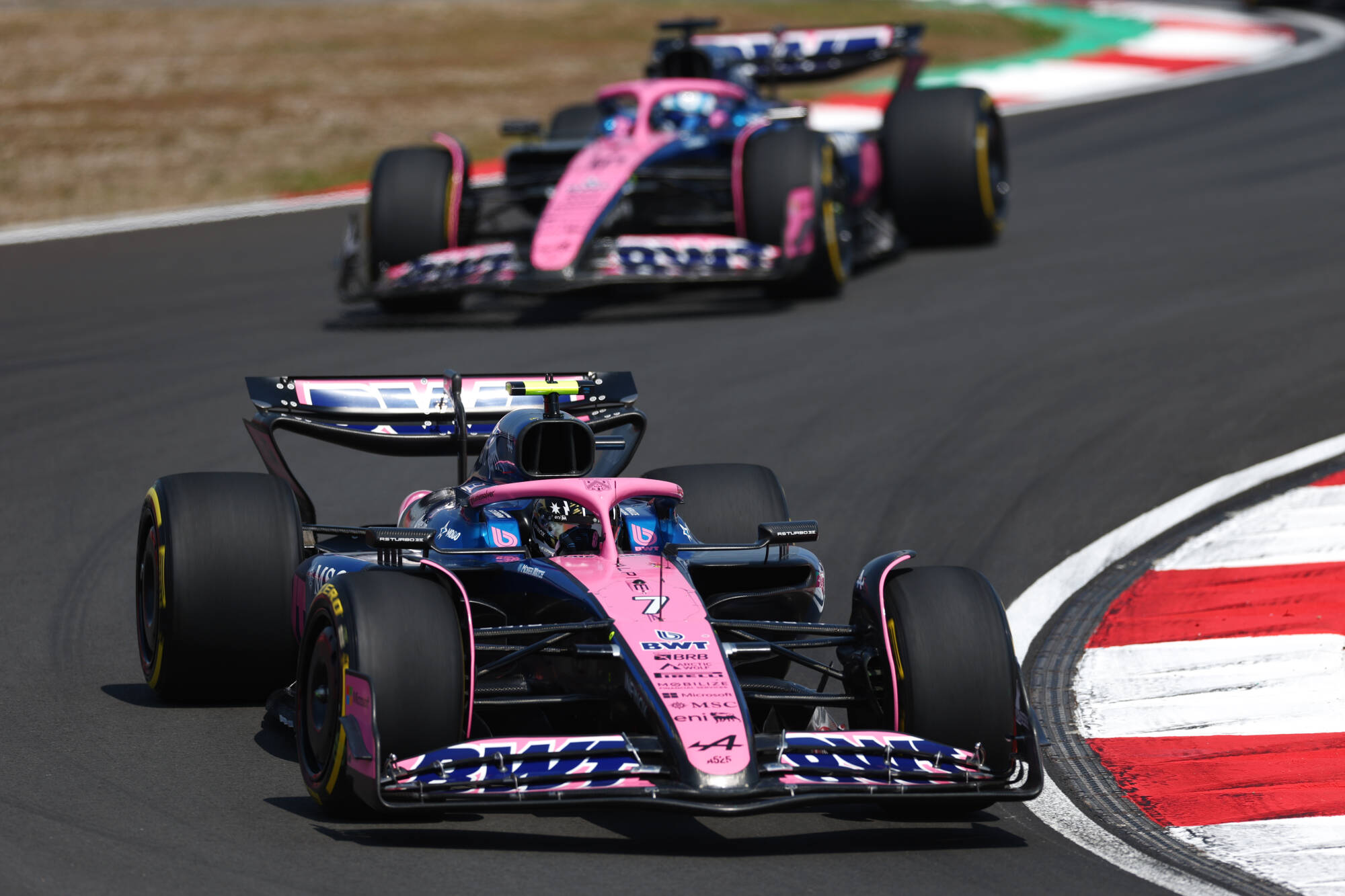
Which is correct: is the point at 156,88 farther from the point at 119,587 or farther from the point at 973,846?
the point at 973,846

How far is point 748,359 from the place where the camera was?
491 inches

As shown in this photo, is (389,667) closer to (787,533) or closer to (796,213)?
(787,533)

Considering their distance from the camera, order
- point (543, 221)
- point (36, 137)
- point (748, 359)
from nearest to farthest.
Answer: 1. point (748, 359)
2. point (543, 221)
3. point (36, 137)

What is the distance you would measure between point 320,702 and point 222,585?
99 cm

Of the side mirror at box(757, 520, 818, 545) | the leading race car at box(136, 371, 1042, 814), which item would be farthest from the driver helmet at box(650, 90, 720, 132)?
the side mirror at box(757, 520, 818, 545)

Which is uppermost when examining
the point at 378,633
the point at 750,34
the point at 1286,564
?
the point at 750,34

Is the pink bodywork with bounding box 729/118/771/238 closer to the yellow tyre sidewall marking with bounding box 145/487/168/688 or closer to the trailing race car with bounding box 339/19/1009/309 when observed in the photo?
the trailing race car with bounding box 339/19/1009/309

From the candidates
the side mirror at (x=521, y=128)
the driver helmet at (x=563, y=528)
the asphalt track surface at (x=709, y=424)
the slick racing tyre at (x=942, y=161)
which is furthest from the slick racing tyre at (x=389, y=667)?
the slick racing tyre at (x=942, y=161)

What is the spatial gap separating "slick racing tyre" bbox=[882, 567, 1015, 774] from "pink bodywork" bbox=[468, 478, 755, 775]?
20.8 inches

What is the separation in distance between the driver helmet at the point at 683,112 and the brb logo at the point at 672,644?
910 centimetres

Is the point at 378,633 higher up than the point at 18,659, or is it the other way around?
the point at 378,633

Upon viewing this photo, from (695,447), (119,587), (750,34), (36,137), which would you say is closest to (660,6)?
(36,137)

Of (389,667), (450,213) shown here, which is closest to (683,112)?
(450,213)

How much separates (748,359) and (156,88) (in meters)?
13.4
